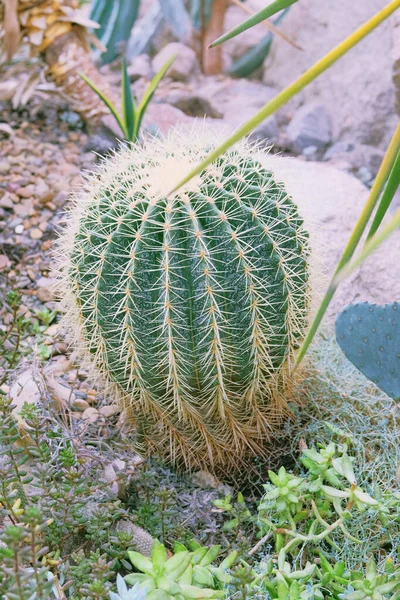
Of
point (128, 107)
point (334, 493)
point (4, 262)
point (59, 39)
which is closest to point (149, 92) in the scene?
point (128, 107)

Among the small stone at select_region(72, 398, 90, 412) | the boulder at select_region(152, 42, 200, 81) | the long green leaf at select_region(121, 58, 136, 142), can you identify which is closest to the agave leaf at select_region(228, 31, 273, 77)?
the boulder at select_region(152, 42, 200, 81)

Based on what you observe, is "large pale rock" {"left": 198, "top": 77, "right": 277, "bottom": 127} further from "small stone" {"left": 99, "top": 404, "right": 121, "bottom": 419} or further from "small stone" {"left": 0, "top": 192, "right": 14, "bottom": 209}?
"small stone" {"left": 99, "top": 404, "right": 121, "bottom": 419}

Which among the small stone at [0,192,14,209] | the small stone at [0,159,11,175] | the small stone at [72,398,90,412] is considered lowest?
the small stone at [72,398,90,412]

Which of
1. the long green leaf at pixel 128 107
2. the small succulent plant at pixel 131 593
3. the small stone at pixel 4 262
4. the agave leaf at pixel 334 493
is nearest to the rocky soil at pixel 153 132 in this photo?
the small stone at pixel 4 262

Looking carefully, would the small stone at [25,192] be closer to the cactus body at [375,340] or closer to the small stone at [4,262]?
the small stone at [4,262]

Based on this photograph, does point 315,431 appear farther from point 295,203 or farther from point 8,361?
point 8,361
